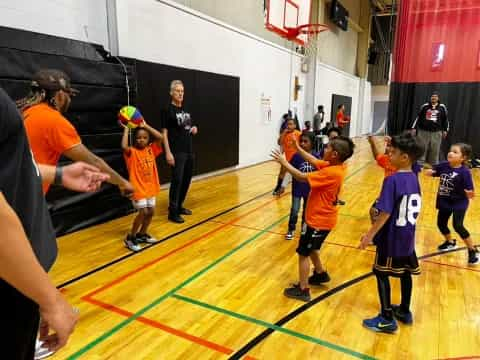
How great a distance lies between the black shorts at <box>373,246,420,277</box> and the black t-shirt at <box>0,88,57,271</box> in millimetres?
2081

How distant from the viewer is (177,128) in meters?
4.64

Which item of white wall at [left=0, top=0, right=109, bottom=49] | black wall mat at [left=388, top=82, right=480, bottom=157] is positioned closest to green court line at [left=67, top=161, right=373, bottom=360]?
white wall at [left=0, top=0, right=109, bottom=49]

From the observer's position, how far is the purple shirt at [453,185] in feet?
11.0

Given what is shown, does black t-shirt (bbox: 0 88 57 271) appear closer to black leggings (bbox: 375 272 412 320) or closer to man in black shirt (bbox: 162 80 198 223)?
black leggings (bbox: 375 272 412 320)

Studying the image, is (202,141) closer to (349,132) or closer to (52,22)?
(52,22)

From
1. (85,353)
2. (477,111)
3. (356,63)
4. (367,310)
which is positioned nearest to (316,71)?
(477,111)

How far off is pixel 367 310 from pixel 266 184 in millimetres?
4515

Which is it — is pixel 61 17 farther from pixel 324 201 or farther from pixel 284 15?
pixel 284 15

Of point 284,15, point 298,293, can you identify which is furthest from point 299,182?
point 284,15

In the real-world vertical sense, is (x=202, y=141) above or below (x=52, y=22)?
below

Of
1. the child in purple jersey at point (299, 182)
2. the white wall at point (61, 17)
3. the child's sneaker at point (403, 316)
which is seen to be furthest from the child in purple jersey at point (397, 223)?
the white wall at point (61, 17)

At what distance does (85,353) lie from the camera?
2.18m

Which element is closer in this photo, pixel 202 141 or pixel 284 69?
pixel 202 141

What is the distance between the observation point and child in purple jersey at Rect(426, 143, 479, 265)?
11.0ft
